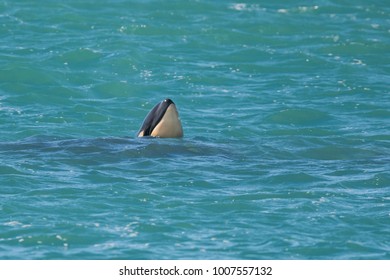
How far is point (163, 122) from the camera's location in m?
16.2

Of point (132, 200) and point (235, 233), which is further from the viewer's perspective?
point (132, 200)

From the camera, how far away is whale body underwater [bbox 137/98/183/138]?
16141 mm

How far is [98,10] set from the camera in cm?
2452

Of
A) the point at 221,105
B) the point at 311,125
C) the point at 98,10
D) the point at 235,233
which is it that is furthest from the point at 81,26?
the point at 235,233

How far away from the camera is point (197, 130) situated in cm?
1791

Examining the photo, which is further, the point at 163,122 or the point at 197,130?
the point at 197,130

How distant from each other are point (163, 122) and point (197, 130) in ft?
5.79

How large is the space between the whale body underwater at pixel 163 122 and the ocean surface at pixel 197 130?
0.27 metres

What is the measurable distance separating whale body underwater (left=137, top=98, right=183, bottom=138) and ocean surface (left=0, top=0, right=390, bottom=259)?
0.87ft

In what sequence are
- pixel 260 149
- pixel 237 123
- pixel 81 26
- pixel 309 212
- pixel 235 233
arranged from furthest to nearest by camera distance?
1. pixel 81 26
2. pixel 237 123
3. pixel 260 149
4. pixel 309 212
5. pixel 235 233

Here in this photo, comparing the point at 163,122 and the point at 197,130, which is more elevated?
the point at 163,122
